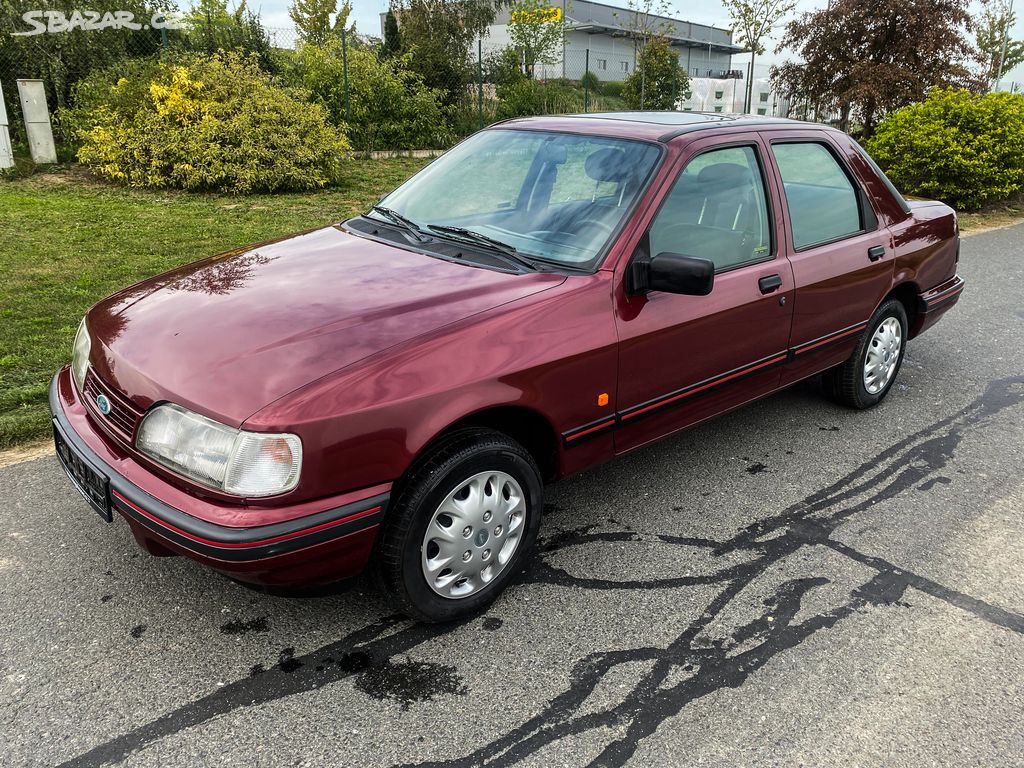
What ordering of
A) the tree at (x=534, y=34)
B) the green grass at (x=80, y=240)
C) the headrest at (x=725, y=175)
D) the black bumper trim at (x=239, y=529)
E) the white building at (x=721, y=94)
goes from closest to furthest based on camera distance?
the black bumper trim at (x=239, y=529), the headrest at (x=725, y=175), the green grass at (x=80, y=240), the tree at (x=534, y=34), the white building at (x=721, y=94)

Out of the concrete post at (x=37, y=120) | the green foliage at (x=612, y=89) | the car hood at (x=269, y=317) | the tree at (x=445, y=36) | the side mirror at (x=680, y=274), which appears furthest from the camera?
the green foliage at (x=612, y=89)

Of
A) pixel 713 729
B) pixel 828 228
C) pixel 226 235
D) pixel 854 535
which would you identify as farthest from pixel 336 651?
pixel 226 235

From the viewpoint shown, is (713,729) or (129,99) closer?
(713,729)

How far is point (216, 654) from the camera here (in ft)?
8.60

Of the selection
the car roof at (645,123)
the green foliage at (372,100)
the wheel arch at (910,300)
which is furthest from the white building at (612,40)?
the car roof at (645,123)

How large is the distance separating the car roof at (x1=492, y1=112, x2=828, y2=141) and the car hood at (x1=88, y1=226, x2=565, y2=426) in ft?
3.08

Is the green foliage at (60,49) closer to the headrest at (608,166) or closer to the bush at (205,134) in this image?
the bush at (205,134)

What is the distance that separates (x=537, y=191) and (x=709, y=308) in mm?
893

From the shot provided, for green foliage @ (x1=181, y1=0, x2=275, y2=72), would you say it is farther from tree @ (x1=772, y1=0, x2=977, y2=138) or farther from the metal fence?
tree @ (x1=772, y1=0, x2=977, y2=138)

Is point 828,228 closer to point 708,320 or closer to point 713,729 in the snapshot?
point 708,320

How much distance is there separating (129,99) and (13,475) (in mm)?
9121

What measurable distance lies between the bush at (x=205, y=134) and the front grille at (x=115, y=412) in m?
8.59

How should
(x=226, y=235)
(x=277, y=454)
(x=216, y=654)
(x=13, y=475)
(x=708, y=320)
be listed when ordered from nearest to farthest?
(x=277, y=454)
(x=216, y=654)
(x=708, y=320)
(x=13, y=475)
(x=226, y=235)

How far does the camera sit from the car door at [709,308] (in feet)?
10.4
